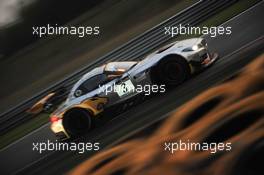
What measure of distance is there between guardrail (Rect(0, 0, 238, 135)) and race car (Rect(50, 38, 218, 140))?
9cm

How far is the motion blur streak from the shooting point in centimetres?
656

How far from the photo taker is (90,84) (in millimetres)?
7836

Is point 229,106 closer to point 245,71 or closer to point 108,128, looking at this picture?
point 245,71

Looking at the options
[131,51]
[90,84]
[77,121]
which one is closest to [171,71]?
[131,51]

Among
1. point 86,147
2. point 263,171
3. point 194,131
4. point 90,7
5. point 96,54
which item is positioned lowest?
point 263,171

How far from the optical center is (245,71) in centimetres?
737

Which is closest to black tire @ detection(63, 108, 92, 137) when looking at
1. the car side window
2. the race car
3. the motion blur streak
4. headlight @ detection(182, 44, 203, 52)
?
the race car

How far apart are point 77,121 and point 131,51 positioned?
1281 mm

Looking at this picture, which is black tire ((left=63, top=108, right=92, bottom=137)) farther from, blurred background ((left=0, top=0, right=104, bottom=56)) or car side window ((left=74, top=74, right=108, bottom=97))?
blurred background ((left=0, top=0, right=104, bottom=56))

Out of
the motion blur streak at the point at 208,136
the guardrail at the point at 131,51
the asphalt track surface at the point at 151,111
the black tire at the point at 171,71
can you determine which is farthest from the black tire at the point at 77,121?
the black tire at the point at 171,71

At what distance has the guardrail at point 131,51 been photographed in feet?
25.1

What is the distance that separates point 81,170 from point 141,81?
1.49m

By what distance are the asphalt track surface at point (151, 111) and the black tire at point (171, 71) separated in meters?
0.13

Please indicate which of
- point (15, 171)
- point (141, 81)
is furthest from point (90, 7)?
point (15, 171)
